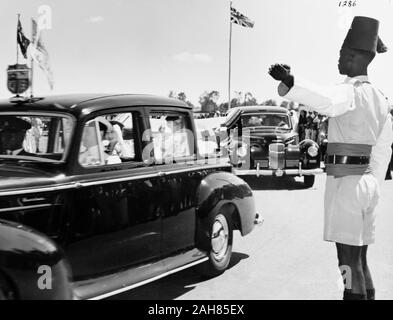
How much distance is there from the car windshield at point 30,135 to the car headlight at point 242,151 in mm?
7646

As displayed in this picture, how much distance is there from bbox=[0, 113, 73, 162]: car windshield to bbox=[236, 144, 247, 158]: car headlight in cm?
765

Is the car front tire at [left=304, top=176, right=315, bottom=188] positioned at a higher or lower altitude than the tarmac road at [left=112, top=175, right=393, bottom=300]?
lower

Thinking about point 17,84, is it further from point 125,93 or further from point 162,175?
point 162,175

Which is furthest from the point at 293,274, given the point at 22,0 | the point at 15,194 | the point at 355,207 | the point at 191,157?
the point at 22,0

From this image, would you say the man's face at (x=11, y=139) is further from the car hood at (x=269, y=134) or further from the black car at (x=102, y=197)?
the car hood at (x=269, y=134)

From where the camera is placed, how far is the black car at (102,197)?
3.13m

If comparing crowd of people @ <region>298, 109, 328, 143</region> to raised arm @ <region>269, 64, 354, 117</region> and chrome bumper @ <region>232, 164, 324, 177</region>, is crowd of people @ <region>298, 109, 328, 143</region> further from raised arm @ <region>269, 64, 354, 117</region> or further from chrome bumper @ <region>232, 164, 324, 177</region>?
raised arm @ <region>269, 64, 354, 117</region>

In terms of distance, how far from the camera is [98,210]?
356cm

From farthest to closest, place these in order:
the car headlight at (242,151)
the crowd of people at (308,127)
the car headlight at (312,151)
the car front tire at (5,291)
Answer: the crowd of people at (308,127)
the car headlight at (242,151)
the car headlight at (312,151)
the car front tire at (5,291)

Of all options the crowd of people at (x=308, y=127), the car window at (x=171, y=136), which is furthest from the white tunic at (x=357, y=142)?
the crowd of people at (x=308, y=127)

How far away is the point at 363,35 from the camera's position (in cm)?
310

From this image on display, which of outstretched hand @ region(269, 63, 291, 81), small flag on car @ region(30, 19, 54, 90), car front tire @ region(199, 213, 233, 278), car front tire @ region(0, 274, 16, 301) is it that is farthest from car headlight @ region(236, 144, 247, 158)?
car front tire @ region(0, 274, 16, 301)

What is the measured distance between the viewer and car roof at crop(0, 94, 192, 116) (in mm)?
3717

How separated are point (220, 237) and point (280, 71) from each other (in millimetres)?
2632
